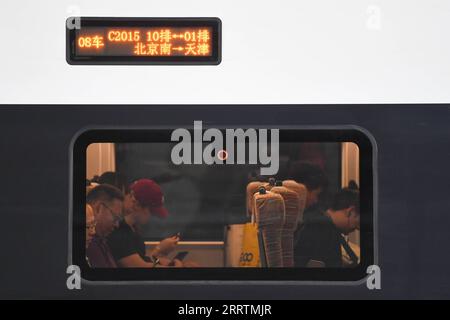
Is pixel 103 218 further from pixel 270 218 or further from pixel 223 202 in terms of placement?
pixel 270 218

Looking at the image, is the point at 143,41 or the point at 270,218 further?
the point at 270,218

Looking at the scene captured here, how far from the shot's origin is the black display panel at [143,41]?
412 centimetres

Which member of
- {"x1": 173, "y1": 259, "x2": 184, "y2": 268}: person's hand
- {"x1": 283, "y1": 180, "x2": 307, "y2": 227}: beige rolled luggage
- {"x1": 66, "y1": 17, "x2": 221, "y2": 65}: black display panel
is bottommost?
{"x1": 173, "y1": 259, "x2": 184, "y2": 268}: person's hand

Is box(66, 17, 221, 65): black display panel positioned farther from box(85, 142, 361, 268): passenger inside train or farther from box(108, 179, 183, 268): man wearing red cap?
box(108, 179, 183, 268): man wearing red cap

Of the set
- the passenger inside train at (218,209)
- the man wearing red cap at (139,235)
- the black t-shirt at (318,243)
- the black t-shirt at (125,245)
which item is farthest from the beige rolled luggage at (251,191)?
the black t-shirt at (125,245)

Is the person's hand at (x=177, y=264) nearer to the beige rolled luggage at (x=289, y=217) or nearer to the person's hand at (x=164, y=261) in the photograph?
the person's hand at (x=164, y=261)

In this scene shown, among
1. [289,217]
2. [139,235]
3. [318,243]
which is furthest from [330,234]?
[139,235]

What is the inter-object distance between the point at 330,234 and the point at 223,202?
1.81 ft

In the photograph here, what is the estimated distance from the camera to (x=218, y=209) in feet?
13.7

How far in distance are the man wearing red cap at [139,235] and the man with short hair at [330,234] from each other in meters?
0.62

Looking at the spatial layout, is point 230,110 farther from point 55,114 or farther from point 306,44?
point 55,114

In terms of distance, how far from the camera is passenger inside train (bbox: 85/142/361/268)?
165 inches

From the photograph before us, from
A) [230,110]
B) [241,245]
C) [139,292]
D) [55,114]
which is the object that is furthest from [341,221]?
[55,114]

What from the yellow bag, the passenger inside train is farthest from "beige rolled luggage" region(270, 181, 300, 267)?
the yellow bag
